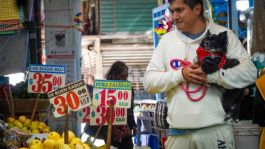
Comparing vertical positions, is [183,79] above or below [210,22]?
below

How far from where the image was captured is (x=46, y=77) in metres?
6.11

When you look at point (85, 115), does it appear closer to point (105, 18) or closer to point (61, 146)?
point (61, 146)

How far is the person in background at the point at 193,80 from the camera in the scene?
4.05 metres

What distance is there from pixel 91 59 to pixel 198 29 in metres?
13.5

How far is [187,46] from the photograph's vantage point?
167 inches

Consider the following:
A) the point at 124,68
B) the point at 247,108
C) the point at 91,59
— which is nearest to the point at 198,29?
the point at 247,108

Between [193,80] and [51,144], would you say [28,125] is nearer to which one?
[51,144]

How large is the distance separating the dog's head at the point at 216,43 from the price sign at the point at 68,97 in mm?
1332

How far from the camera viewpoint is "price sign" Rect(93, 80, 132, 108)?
4914 mm

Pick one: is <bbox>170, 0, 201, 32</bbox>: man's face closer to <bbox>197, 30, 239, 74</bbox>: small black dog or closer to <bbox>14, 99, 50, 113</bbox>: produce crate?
<bbox>197, 30, 239, 74</bbox>: small black dog

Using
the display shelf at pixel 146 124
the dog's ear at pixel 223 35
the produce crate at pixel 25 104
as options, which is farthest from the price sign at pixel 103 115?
the display shelf at pixel 146 124

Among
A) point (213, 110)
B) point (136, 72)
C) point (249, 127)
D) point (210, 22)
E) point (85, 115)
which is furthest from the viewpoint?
point (136, 72)

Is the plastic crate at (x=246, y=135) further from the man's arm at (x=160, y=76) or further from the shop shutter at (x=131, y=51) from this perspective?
the shop shutter at (x=131, y=51)

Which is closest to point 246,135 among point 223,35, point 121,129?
point 223,35
